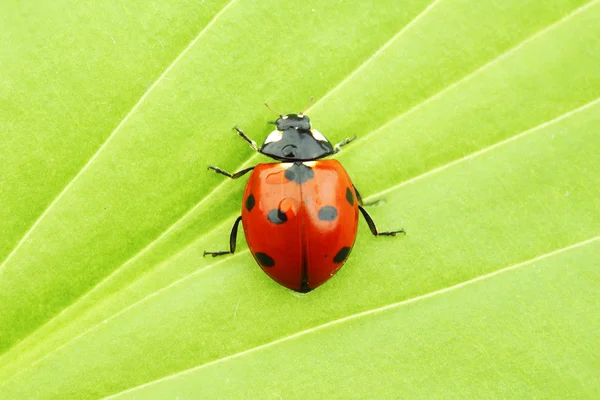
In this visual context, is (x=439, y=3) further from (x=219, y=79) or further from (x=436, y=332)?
(x=436, y=332)

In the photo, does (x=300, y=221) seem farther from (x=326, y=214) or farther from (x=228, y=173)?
(x=228, y=173)

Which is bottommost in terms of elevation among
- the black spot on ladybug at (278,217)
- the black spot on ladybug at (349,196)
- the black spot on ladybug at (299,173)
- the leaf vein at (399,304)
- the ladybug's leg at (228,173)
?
the leaf vein at (399,304)

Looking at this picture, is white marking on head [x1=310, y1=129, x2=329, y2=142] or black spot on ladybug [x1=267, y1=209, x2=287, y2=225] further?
white marking on head [x1=310, y1=129, x2=329, y2=142]

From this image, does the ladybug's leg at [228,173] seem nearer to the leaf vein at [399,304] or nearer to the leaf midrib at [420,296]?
the leaf midrib at [420,296]

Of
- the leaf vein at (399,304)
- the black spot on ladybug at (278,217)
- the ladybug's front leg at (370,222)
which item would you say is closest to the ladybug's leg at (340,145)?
the ladybug's front leg at (370,222)

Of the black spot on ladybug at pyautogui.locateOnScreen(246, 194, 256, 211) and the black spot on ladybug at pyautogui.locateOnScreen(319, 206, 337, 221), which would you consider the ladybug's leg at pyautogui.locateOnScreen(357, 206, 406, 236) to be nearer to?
the black spot on ladybug at pyautogui.locateOnScreen(319, 206, 337, 221)

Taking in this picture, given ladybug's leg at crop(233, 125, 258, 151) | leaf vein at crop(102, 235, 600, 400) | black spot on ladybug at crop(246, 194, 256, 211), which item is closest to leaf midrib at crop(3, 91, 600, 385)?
leaf vein at crop(102, 235, 600, 400)

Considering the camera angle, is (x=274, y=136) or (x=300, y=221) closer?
(x=300, y=221)

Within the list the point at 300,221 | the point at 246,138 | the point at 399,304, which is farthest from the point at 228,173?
the point at 399,304
